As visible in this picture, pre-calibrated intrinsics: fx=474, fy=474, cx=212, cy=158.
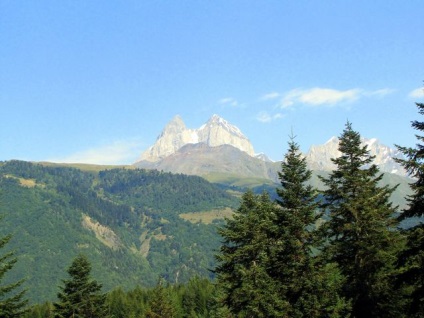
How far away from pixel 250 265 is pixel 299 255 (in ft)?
21.9

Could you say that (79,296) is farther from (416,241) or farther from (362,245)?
(416,241)

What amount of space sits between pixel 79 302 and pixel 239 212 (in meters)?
21.0

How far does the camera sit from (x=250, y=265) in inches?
1407

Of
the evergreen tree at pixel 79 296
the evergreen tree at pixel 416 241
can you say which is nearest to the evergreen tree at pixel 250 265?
the evergreen tree at pixel 416 241

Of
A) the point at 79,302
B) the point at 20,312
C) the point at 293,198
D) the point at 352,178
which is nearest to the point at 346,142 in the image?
the point at 352,178

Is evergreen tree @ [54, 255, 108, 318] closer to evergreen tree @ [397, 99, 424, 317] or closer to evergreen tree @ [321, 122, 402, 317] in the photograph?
evergreen tree @ [321, 122, 402, 317]

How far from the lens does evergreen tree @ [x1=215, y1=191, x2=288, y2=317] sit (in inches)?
1201

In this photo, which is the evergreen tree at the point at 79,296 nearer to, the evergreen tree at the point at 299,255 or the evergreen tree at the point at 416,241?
the evergreen tree at the point at 299,255

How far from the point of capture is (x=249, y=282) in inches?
1310

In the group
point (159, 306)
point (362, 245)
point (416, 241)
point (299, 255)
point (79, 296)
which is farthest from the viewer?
point (159, 306)

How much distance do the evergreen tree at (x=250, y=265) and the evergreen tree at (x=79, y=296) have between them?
58.0ft

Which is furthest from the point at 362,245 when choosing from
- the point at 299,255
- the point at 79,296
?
the point at 79,296

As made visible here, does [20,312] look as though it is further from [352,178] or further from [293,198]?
[352,178]

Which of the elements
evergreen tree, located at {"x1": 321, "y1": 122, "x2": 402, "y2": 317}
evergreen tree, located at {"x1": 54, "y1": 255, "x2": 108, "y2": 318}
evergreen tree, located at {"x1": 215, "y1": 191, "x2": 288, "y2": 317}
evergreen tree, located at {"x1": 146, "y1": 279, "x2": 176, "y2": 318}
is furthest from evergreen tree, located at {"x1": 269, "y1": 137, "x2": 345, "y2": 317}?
evergreen tree, located at {"x1": 146, "y1": 279, "x2": 176, "y2": 318}
